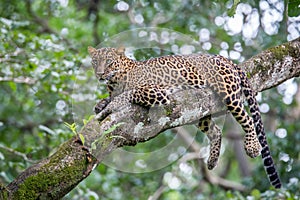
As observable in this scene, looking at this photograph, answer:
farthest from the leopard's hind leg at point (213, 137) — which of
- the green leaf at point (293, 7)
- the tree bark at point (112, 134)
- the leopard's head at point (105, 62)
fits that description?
the green leaf at point (293, 7)

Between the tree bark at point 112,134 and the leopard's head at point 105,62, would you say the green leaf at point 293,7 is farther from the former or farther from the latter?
the leopard's head at point 105,62

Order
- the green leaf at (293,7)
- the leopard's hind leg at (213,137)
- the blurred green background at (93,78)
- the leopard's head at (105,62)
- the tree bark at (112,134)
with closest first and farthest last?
1. the tree bark at (112,134)
2. the green leaf at (293,7)
3. the leopard's head at (105,62)
4. the leopard's hind leg at (213,137)
5. the blurred green background at (93,78)

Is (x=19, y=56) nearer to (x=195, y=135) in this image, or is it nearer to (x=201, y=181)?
(x=195, y=135)

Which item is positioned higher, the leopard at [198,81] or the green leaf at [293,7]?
the green leaf at [293,7]

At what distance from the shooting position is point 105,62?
608cm

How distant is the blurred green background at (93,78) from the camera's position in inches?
320

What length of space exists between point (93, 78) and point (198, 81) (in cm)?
287

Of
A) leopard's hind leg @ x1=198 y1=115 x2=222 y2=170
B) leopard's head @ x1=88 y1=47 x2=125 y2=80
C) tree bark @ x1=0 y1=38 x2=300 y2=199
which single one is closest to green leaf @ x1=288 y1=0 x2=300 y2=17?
tree bark @ x1=0 y1=38 x2=300 y2=199

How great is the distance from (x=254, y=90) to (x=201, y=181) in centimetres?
640

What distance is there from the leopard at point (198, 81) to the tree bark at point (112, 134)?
6.8 inches

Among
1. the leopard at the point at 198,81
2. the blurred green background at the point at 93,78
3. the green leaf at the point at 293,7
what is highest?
the green leaf at the point at 293,7

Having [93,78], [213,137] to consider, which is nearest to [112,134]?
[213,137]

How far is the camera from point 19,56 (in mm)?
8305

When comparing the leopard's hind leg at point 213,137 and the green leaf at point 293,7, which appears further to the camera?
the leopard's hind leg at point 213,137
